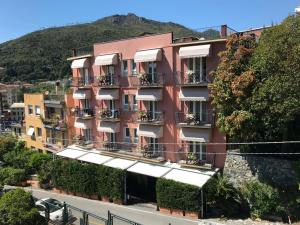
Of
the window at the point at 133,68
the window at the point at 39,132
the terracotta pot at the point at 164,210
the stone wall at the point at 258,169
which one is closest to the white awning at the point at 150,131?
the window at the point at 133,68

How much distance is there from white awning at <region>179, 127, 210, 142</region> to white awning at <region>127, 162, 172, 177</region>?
3490 millimetres

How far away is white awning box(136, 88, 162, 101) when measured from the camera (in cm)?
3453

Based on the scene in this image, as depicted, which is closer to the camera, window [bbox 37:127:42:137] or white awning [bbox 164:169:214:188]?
white awning [bbox 164:169:214:188]

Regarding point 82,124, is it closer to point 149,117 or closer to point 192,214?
point 149,117

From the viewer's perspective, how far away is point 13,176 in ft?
150

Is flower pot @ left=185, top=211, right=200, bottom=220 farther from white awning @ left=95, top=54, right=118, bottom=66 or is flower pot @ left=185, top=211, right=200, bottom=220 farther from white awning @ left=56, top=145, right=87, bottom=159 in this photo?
white awning @ left=95, top=54, right=118, bottom=66

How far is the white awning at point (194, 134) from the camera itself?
104 ft

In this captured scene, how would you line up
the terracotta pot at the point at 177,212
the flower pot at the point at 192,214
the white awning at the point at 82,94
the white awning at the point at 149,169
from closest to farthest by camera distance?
1. the flower pot at the point at 192,214
2. the terracotta pot at the point at 177,212
3. the white awning at the point at 149,169
4. the white awning at the point at 82,94

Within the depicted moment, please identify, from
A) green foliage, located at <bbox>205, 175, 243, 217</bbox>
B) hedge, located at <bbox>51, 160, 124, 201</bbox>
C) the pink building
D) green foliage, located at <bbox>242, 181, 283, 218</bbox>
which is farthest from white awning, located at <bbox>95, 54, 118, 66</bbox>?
green foliage, located at <bbox>242, 181, 283, 218</bbox>

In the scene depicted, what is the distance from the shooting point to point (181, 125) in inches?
1289

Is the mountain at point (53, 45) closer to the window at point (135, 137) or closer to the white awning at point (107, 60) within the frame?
the white awning at point (107, 60)

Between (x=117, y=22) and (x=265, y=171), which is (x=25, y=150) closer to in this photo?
(x=265, y=171)

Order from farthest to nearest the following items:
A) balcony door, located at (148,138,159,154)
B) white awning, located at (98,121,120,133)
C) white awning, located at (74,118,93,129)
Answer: white awning, located at (74,118,93,129) → white awning, located at (98,121,120,133) → balcony door, located at (148,138,159,154)

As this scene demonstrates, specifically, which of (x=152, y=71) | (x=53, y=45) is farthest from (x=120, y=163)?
(x=53, y=45)
